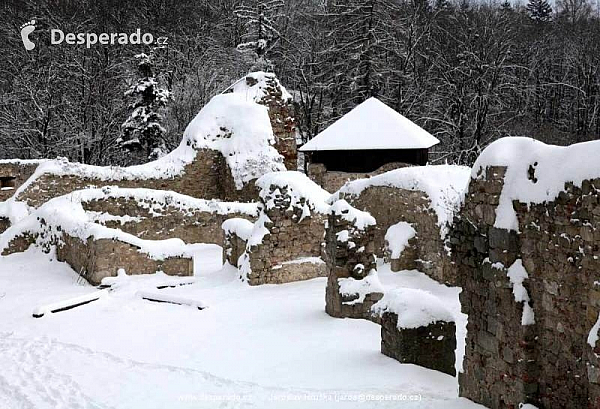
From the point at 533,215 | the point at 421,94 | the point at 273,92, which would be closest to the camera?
the point at 533,215

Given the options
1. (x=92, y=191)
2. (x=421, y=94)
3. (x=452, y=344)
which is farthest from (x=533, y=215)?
(x=421, y=94)

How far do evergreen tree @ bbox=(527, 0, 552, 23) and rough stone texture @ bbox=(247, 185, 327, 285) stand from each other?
3630 cm

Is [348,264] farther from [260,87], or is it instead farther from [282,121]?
[260,87]

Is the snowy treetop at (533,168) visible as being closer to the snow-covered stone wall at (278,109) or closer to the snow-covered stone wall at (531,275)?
the snow-covered stone wall at (531,275)

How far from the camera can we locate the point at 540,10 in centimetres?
4372

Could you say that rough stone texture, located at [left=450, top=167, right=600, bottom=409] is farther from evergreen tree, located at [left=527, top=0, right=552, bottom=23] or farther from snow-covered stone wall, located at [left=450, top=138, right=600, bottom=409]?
evergreen tree, located at [left=527, top=0, right=552, bottom=23]

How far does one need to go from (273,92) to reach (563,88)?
20907 mm

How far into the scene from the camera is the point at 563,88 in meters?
34.6

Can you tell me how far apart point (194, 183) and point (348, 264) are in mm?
11816

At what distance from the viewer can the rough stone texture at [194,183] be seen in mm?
18906

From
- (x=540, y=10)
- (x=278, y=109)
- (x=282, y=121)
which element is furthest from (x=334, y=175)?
(x=540, y=10)

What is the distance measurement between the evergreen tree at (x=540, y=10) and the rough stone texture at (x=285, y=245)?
3630 centimetres

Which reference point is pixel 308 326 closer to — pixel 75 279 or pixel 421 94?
pixel 75 279

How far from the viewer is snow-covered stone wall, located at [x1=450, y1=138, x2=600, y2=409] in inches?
182
